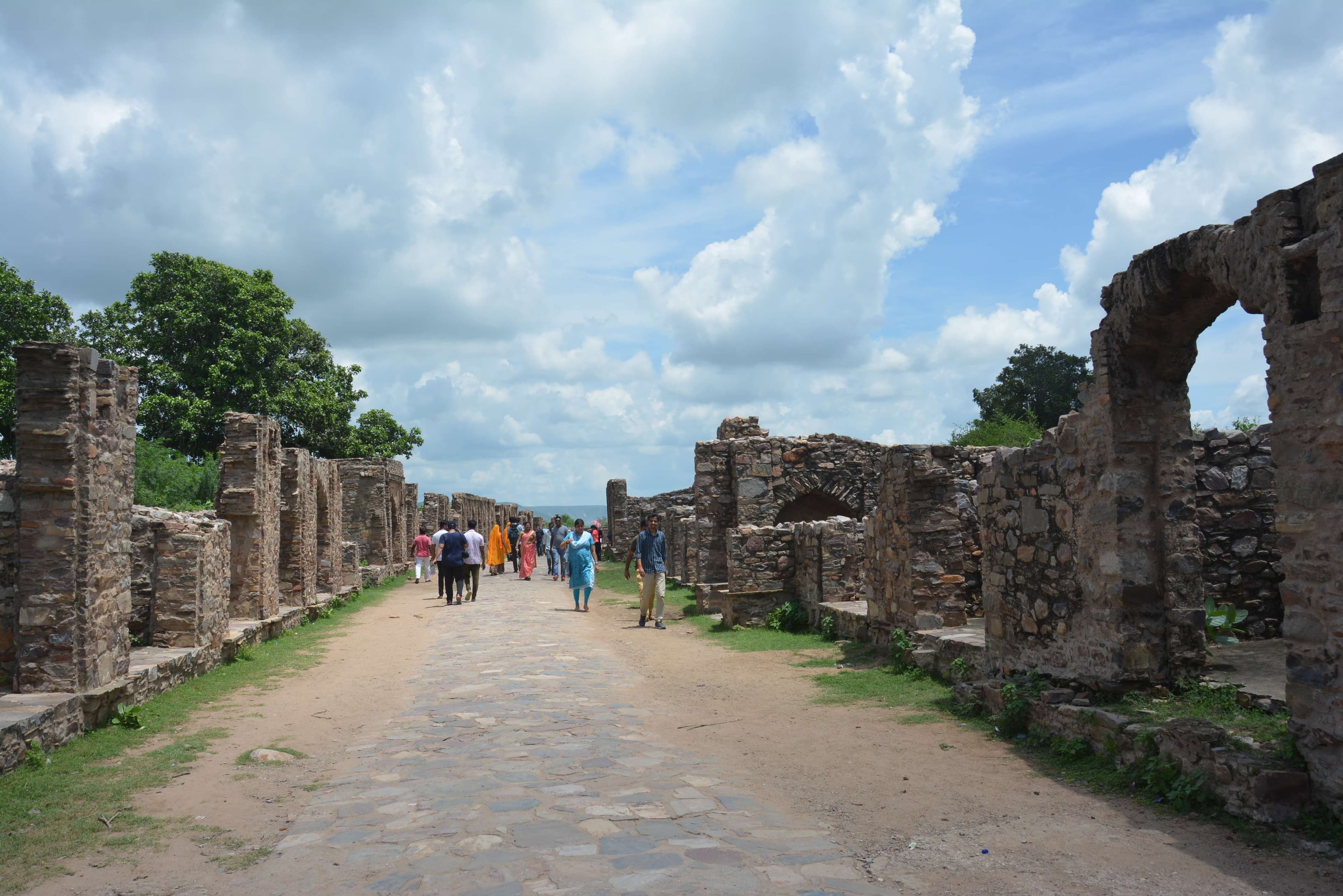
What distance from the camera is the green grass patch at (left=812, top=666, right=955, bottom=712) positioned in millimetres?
9148

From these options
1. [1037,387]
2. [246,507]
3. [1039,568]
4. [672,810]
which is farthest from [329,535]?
[1037,387]

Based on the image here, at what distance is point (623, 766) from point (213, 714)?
4761 mm

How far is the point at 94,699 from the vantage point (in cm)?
808

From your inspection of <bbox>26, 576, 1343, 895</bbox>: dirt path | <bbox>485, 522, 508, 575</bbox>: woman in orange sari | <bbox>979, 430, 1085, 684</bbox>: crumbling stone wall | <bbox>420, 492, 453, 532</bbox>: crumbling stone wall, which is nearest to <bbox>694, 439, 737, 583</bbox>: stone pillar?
<bbox>26, 576, 1343, 895</bbox>: dirt path

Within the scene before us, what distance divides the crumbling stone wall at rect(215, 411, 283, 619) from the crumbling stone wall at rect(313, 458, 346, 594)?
649 centimetres

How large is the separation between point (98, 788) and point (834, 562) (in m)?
11.0

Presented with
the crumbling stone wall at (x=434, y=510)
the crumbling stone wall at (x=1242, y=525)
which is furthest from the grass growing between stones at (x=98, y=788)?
the crumbling stone wall at (x=434, y=510)

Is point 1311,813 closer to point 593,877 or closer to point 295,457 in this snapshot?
point 593,877

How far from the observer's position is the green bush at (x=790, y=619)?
15.6m

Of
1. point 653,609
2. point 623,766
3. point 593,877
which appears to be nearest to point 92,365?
point 623,766

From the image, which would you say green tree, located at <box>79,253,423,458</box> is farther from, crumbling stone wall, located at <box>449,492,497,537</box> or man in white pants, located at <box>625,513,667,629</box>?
man in white pants, located at <box>625,513,667,629</box>

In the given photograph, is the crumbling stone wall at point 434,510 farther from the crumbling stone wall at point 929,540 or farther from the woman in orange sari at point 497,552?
the crumbling stone wall at point 929,540

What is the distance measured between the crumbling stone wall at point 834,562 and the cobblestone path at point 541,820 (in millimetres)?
6326

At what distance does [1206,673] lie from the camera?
721 cm
